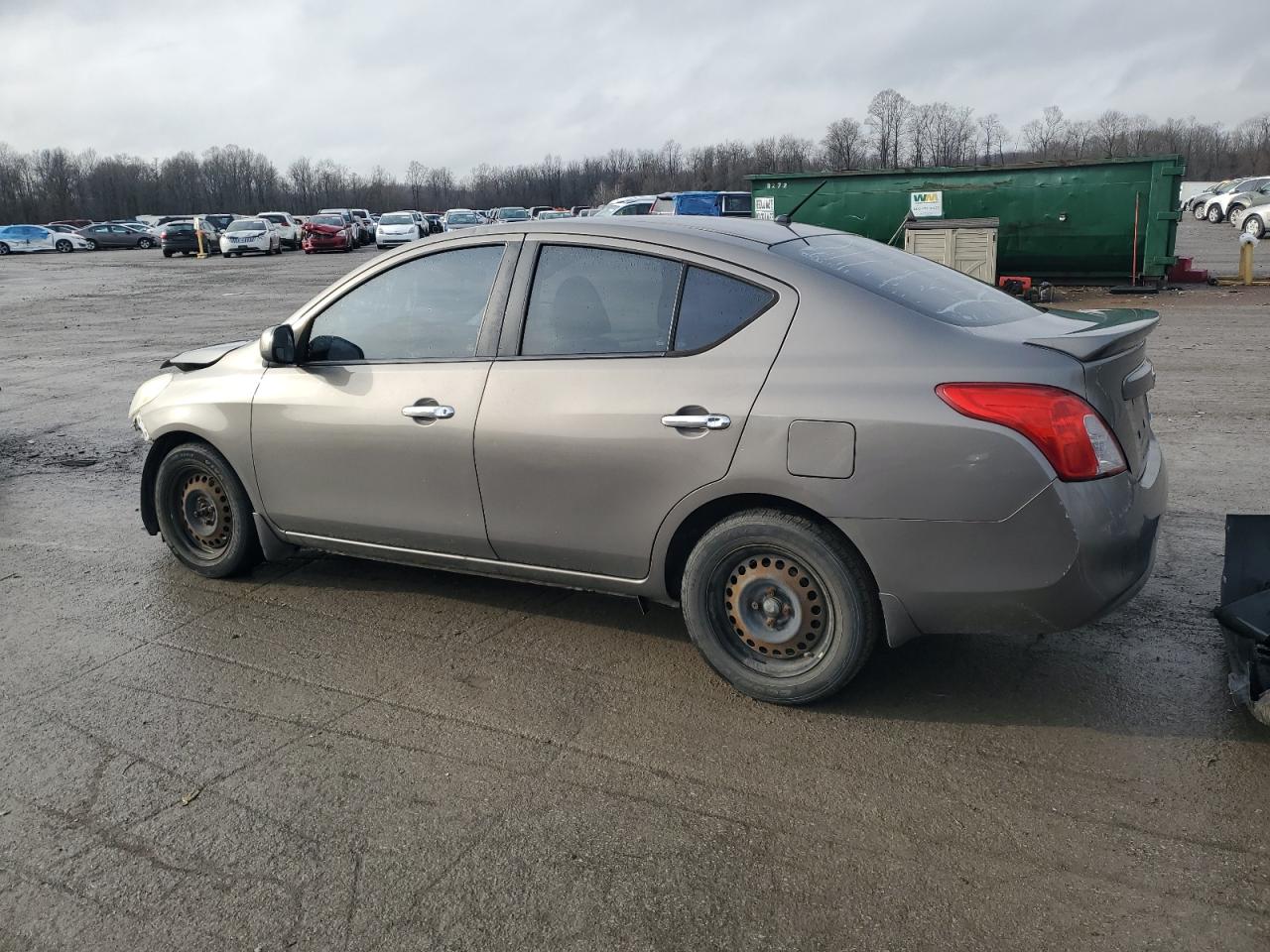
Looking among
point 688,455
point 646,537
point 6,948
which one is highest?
point 688,455

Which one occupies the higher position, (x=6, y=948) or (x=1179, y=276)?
(x=1179, y=276)

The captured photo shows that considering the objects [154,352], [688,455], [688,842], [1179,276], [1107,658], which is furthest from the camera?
[1179,276]

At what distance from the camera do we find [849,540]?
11.9ft

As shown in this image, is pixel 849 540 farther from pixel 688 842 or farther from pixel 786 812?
pixel 688 842

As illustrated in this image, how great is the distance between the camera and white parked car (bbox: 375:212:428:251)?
1778 inches

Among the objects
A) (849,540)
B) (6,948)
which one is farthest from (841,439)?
(6,948)

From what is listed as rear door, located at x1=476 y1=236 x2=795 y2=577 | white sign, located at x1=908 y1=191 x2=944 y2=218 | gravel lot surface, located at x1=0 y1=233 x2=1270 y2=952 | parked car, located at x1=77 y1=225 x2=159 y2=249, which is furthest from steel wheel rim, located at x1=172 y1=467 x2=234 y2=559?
parked car, located at x1=77 y1=225 x2=159 y2=249

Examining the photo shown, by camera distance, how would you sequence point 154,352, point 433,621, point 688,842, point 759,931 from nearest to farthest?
point 759,931, point 688,842, point 433,621, point 154,352

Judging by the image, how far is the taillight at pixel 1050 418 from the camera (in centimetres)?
332

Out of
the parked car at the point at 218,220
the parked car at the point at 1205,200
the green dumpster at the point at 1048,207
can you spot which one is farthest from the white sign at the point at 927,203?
the parked car at the point at 218,220

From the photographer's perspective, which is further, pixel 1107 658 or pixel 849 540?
pixel 1107 658

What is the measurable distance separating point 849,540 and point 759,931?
138cm

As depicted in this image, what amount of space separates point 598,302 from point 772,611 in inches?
53.6

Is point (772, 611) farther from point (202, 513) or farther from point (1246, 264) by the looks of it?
point (1246, 264)
